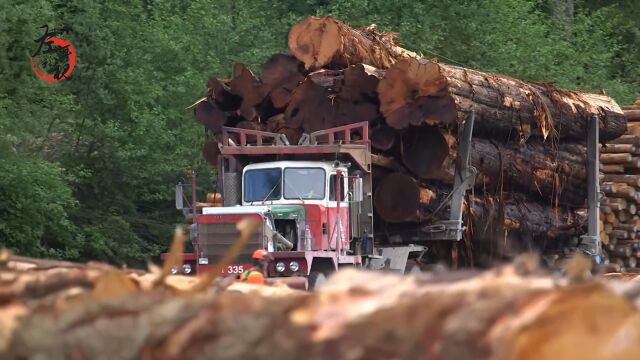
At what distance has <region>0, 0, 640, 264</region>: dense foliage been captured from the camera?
2269cm

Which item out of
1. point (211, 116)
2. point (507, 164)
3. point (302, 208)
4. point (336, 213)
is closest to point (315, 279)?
point (302, 208)

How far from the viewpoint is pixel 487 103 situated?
20609mm

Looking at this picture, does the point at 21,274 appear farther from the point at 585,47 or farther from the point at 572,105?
the point at 585,47

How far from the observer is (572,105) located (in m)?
23.4

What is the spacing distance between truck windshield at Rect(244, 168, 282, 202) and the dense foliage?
5636mm

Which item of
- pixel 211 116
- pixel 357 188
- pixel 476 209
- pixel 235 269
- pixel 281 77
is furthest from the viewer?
Answer: pixel 211 116

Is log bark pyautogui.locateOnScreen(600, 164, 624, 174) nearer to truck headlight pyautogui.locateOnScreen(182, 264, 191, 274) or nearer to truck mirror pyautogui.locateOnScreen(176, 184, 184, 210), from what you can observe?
truck headlight pyautogui.locateOnScreen(182, 264, 191, 274)

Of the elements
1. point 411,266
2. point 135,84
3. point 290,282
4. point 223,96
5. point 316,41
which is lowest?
point 411,266

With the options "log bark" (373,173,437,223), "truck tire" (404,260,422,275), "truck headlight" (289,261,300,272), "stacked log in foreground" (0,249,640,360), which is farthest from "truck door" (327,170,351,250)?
"stacked log in foreground" (0,249,640,360)

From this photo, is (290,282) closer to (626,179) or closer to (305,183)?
(305,183)

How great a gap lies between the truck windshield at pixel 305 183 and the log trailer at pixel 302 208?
0.05ft

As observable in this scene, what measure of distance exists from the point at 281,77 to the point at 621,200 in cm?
901

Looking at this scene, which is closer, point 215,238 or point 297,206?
point 215,238

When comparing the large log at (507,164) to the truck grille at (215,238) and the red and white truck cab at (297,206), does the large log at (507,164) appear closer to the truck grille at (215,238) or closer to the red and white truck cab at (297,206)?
the red and white truck cab at (297,206)
